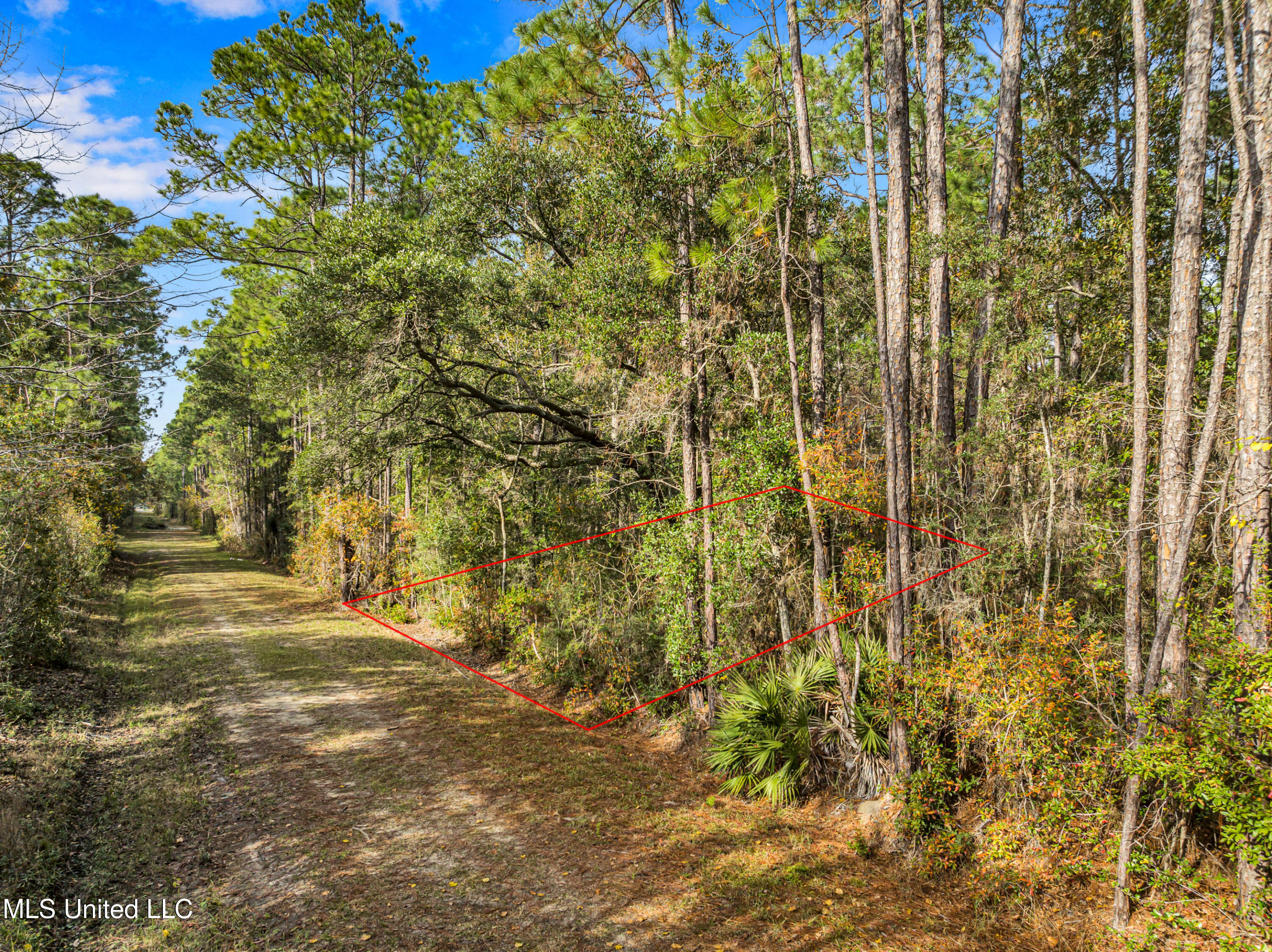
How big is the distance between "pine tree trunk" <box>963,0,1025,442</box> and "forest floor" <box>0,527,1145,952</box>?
5682mm

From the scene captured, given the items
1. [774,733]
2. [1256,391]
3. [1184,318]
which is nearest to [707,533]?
[774,733]

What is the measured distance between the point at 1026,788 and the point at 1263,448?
3.20 metres

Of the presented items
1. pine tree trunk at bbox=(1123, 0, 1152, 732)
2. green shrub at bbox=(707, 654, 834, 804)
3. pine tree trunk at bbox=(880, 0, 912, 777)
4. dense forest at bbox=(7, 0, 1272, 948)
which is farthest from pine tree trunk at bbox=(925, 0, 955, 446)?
green shrub at bbox=(707, 654, 834, 804)

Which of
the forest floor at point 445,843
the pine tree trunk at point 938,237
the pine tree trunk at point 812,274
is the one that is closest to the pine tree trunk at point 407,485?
the forest floor at point 445,843

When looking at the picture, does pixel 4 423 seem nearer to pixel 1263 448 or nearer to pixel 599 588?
pixel 599 588

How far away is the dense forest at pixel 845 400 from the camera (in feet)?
15.7

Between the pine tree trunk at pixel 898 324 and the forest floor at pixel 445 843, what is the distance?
1535 mm

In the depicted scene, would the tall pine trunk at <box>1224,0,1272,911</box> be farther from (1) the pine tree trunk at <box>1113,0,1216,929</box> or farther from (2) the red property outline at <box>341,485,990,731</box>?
(2) the red property outline at <box>341,485,990,731</box>

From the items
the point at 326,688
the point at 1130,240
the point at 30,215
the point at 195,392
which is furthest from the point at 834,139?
the point at 195,392

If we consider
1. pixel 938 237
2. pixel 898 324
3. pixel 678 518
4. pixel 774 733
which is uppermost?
pixel 938 237

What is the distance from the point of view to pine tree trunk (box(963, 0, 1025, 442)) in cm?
830

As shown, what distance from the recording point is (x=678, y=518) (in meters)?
8.83

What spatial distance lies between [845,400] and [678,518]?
404cm

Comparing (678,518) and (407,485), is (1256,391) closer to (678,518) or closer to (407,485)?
(678,518)
